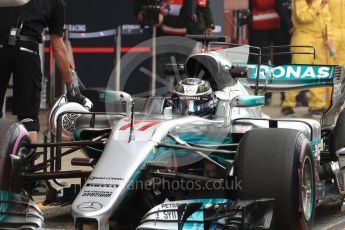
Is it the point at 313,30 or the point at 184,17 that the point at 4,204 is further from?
the point at 313,30

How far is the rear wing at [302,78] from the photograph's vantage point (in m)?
8.09

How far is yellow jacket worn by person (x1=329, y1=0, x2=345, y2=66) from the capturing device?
44.9 feet

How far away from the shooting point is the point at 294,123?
266 inches

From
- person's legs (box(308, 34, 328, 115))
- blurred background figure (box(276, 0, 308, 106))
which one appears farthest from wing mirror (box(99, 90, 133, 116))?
blurred background figure (box(276, 0, 308, 106))

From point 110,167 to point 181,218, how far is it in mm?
618

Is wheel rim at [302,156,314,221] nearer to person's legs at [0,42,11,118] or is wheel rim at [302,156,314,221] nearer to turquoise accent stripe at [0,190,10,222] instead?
turquoise accent stripe at [0,190,10,222]

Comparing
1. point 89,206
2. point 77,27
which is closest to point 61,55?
point 89,206

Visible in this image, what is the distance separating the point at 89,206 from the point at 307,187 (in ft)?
5.40

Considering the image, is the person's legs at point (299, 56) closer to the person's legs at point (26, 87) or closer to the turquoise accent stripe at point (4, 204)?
the person's legs at point (26, 87)

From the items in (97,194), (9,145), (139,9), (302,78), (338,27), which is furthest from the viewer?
(338,27)

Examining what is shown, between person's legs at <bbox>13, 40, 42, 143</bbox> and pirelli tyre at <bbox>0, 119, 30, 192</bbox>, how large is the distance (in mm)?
1246

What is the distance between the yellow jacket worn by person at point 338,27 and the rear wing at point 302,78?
5589mm

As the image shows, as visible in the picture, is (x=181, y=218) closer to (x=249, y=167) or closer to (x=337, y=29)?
(x=249, y=167)

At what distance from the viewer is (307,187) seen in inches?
245
